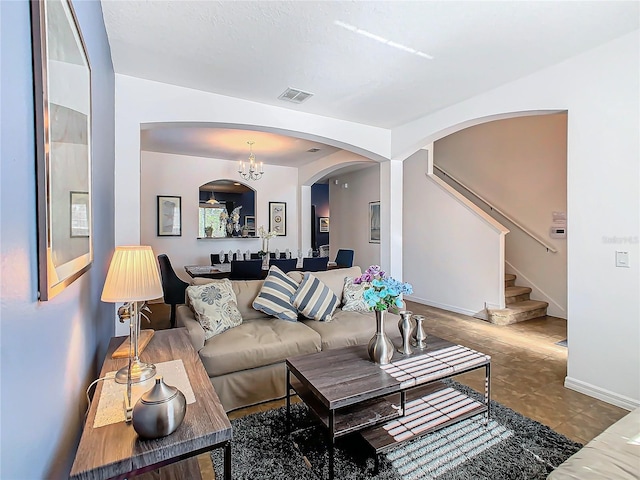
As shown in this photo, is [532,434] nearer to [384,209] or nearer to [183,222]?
[384,209]

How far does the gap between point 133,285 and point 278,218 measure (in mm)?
5713

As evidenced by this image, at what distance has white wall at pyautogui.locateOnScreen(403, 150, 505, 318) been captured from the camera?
5.00 m

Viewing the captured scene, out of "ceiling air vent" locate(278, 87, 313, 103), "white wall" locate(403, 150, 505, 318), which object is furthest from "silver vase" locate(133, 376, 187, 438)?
"white wall" locate(403, 150, 505, 318)

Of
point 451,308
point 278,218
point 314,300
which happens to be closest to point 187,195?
point 278,218

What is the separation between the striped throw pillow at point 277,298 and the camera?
3.07m

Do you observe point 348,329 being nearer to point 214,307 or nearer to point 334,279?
point 334,279

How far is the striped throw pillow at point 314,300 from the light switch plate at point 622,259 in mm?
2326

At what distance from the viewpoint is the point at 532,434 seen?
2.14 meters

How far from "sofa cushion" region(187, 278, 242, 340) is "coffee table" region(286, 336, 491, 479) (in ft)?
2.55

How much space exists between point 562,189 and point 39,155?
608cm

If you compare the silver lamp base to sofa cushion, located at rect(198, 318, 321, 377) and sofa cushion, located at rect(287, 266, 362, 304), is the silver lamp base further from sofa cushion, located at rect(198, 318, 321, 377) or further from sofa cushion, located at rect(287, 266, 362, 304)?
sofa cushion, located at rect(287, 266, 362, 304)

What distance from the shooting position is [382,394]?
1.80m

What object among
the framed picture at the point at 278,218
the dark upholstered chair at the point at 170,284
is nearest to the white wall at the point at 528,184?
the framed picture at the point at 278,218

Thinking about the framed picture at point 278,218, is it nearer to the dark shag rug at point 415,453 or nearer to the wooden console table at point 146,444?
the dark shag rug at point 415,453
